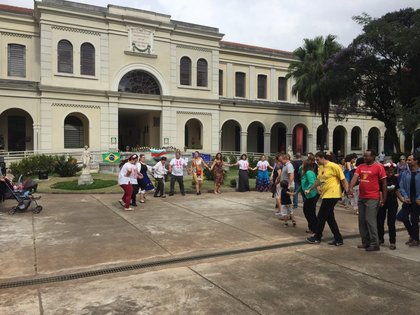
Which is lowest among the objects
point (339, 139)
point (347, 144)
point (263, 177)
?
point (263, 177)

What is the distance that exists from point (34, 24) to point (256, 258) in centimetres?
Result: 2799

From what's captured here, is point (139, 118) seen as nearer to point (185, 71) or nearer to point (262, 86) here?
point (185, 71)

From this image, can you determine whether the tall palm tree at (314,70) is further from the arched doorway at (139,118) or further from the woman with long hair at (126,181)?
the woman with long hair at (126,181)

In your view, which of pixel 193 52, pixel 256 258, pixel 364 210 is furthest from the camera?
pixel 193 52

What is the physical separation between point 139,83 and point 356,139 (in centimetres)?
2696

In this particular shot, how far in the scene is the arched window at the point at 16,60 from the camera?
27.5 m

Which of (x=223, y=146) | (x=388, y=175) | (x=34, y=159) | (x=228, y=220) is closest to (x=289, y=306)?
(x=388, y=175)

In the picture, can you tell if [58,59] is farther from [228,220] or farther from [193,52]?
[228,220]

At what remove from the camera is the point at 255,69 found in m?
37.1

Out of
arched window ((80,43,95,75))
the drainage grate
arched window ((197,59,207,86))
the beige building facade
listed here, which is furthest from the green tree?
the drainage grate

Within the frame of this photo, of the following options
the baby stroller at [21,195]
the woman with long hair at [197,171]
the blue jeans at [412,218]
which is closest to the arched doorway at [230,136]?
the woman with long hair at [197,171]

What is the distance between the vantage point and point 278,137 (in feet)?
134

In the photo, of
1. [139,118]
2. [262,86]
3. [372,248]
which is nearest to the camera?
[372,248]

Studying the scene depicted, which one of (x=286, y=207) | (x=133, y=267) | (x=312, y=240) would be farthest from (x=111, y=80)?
(x=133, y=267)
